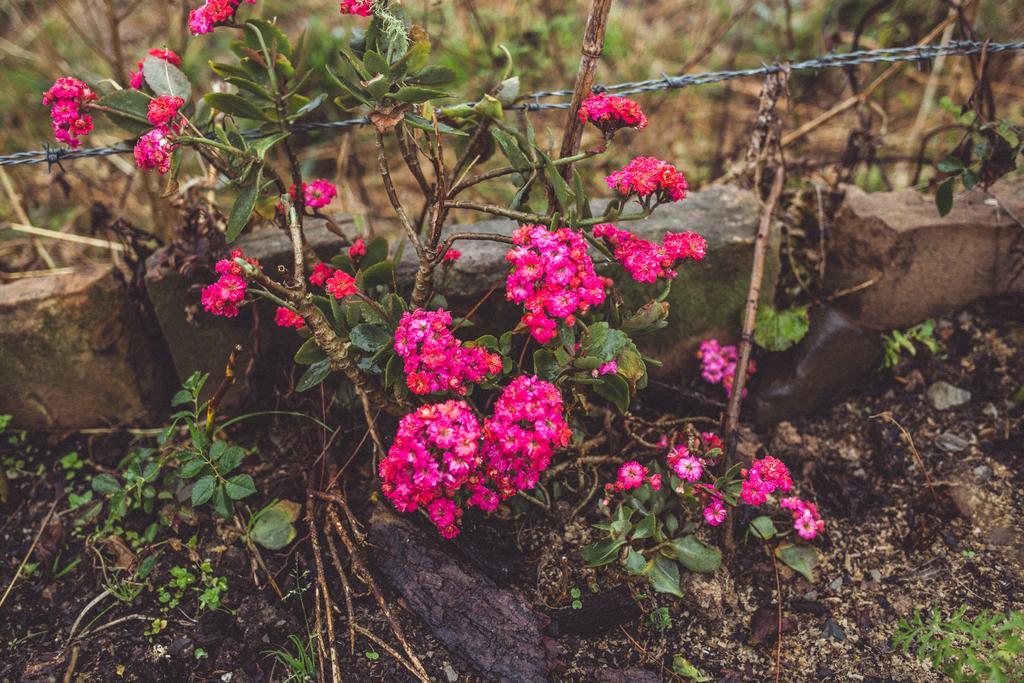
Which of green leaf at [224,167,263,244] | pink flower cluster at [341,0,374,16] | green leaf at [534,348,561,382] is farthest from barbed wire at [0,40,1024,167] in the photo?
green leaf at [534,348,561,382]

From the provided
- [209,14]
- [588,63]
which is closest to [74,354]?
[209,14]

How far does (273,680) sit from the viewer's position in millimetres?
1836

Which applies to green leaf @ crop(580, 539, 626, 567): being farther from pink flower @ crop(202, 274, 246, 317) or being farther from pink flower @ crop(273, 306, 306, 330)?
pink flower @ crop(202, 274, 246, 317)

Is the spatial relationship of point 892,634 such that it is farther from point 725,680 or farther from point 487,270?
point 487,270

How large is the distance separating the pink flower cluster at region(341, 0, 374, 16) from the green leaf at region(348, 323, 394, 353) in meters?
0.81

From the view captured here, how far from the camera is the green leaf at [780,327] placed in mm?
2432

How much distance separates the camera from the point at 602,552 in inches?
75.7

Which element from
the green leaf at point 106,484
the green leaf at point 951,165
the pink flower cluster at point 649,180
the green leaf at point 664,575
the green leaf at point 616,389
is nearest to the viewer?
the pink flower cluster at point 649,180

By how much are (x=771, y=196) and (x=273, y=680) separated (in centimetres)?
227

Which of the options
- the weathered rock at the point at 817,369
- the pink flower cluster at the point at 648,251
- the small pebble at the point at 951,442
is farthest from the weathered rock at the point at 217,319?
the small pebble at the point at 951,442

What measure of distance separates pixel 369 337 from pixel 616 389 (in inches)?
27.8

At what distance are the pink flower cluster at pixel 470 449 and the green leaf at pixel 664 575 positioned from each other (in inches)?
19.5

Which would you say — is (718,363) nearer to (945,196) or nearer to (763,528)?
(763,528)

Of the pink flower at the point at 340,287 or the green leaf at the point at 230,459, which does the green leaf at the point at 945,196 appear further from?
the green leaf at the point at 230,459
